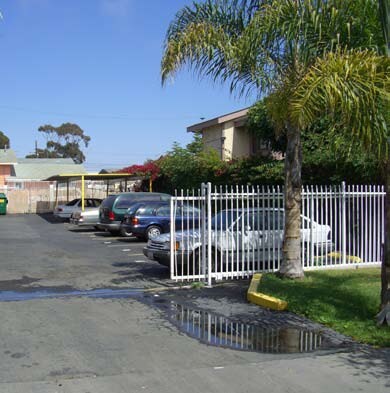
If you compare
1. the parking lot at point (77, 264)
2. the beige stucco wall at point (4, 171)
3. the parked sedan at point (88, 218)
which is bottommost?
the parking lot at point (77, 264)

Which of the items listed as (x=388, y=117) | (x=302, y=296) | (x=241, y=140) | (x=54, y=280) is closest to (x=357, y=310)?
(x=302, y=296)

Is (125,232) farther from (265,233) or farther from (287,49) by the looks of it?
(287,49)

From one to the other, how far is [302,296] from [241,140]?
18160mm

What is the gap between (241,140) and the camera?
87.6 feet

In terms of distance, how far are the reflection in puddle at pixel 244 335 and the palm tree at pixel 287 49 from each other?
2731 mm

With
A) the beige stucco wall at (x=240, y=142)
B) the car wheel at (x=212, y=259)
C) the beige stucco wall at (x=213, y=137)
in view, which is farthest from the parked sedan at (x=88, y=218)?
the car wheel at (x=212, y=259)

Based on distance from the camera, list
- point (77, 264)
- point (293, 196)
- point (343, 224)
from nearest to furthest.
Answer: point (293, 196) < point (343, 224) < point (77, 264)

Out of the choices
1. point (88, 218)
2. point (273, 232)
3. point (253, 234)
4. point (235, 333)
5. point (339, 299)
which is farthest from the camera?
point (88, 218)

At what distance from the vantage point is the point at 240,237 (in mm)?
11438

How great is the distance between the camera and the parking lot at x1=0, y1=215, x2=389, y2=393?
5445mm

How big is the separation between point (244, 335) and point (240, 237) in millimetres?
4266

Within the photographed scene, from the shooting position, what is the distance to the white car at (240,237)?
37.3 feet

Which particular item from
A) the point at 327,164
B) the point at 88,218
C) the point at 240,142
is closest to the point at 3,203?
the point at 88,218

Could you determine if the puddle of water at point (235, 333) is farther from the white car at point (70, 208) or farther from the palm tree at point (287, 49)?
the white car at point (70, 208)
